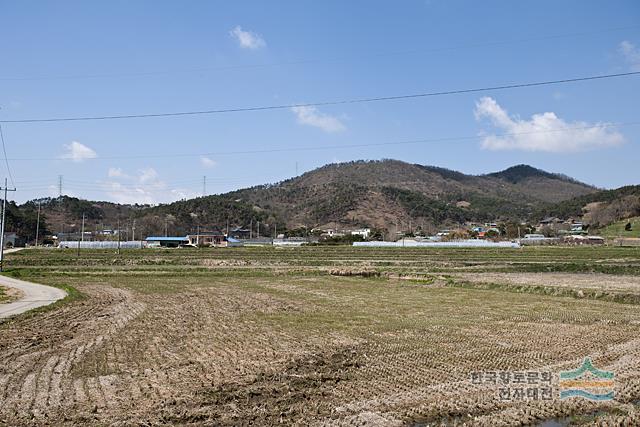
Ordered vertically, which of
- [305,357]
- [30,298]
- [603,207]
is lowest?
[30,298]

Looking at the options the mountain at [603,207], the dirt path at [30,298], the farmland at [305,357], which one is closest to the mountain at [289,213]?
the mountain at [603,207]

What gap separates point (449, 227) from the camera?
162m

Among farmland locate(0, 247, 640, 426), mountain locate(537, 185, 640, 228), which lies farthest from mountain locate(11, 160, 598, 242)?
farmland locate(0, 247, 640, 426)

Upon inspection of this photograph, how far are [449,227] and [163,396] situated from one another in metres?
160

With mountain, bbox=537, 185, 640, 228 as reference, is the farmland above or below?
below

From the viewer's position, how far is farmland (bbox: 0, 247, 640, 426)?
735 cm

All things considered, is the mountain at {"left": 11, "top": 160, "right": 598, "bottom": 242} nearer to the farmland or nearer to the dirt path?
the dirt path

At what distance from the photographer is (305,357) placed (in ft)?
→ 35.6

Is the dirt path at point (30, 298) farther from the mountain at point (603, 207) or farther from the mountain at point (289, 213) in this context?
the mountain at point (603, 207)

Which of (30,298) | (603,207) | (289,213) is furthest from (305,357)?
(289,213)

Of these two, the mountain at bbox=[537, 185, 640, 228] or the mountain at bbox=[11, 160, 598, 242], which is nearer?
the mountain at bbox=[537, 185, 640, 228]

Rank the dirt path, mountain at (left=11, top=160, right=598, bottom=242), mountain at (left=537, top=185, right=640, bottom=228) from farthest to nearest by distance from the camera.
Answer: mountain at (left=11, top=160, right=598, bottom=242) → mountain at (left=537, top=185, right=640, bottom=228) → the dirt path

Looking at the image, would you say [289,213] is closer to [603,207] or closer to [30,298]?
[603,207]

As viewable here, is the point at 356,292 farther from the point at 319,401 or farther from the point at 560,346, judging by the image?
the point at 319,401
